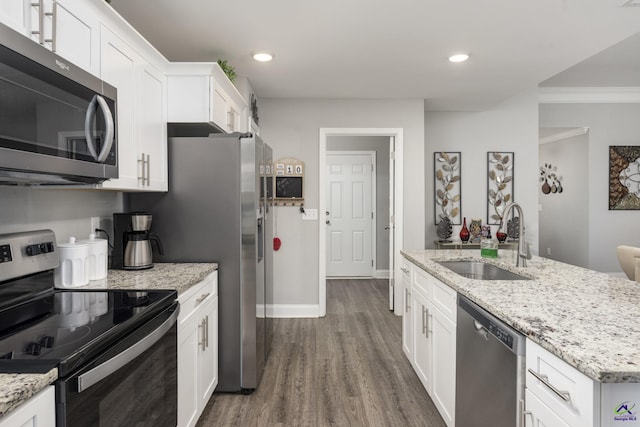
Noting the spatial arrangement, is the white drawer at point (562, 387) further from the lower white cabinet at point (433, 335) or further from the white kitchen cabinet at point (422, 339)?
the white kitchen cabinet at point (422, 339)

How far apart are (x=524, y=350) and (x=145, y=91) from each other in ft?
7.12

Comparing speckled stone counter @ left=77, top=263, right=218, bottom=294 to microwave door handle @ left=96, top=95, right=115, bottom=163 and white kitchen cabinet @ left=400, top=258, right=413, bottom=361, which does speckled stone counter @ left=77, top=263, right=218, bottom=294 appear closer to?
microwave door handle @ left=96, top=95, right=115, bottom=163

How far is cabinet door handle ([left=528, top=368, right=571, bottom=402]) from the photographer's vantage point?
39.2 inches

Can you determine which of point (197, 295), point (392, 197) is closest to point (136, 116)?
point (197, 295)

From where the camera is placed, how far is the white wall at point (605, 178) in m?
5.35

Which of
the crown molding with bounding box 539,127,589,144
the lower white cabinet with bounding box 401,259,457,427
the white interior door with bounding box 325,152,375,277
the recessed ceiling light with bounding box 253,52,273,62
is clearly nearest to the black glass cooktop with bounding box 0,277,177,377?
the lower white cabinet with bounding box 401,259,457,427

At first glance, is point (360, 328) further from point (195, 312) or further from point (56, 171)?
point (56, 171)

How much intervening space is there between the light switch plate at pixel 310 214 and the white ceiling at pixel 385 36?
1.32 metres

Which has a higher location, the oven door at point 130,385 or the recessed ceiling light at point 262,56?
the recessed ceiling light at point 262,56

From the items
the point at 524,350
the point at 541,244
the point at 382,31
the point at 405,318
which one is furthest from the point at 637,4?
the point at 541,244

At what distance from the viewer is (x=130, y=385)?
127cm

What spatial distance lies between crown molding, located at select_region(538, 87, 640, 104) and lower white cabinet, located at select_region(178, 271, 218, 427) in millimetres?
5148

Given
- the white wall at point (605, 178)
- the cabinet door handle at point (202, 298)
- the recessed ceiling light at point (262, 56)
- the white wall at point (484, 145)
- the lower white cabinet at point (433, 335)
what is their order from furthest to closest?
the white wall at point (605, 178) < the white wall at point (484, 145) < the recessed ceiling light at point (262, 56) < the cabinet door handle at point (202, 298) < the lower white cabinet at point (433, 335)

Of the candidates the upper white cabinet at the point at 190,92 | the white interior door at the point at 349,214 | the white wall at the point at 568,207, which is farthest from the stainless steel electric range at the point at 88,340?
the white wall at the point at 568,207
